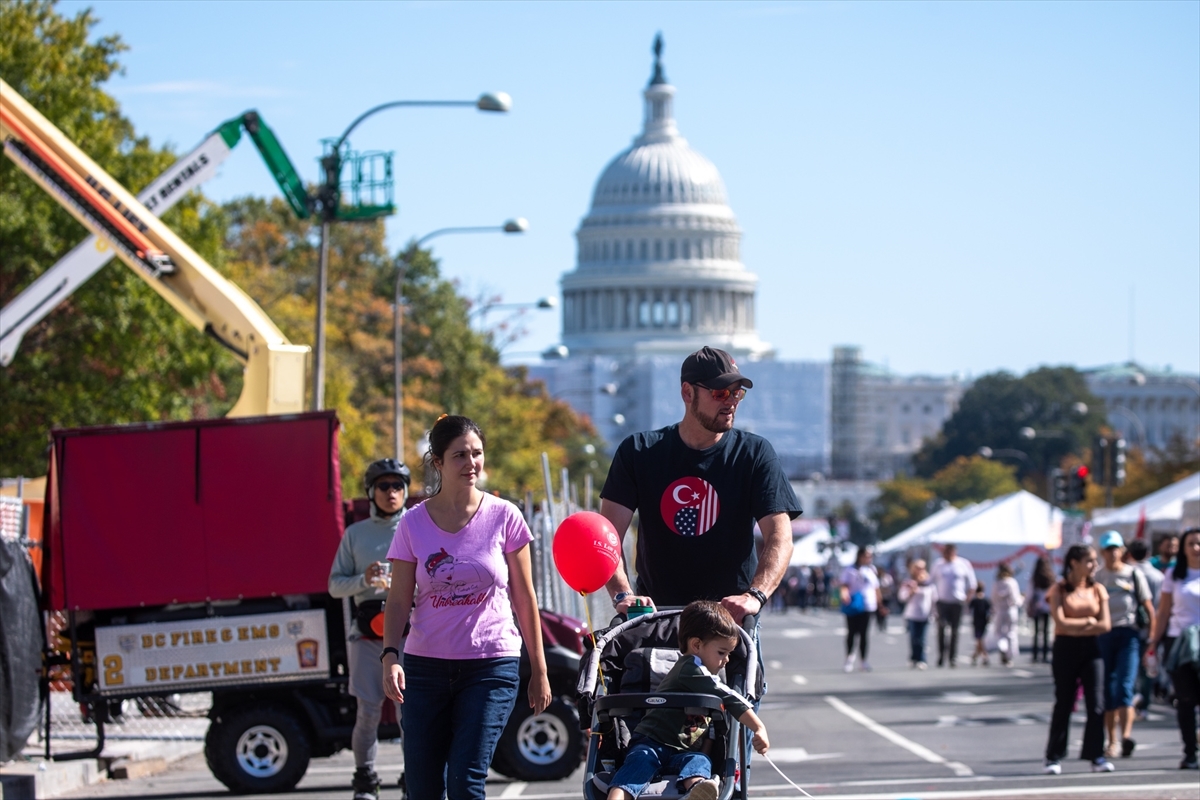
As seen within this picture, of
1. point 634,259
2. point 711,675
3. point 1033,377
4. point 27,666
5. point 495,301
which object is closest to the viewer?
point 711,675

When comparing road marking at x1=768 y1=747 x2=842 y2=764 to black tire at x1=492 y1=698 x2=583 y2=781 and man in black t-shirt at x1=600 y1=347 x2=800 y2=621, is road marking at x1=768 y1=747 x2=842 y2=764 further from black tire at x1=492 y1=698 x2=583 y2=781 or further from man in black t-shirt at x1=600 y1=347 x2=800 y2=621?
man in black t-shirt at x1=600 y1=347 x2=800 y2=621

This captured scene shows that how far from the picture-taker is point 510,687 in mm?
Result: 7781

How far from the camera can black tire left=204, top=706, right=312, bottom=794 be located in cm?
1267

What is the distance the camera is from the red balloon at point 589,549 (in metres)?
7.27

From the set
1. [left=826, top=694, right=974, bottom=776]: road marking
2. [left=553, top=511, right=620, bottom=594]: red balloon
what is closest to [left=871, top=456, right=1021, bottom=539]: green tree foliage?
[left=826, top=694, right=974, bottom=776]: road marking

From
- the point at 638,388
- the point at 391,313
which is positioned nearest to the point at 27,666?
the point at 391,313

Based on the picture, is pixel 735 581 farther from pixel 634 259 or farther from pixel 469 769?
pixel 634 259

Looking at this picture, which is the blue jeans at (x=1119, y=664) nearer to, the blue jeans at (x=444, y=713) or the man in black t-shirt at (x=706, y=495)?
the man in black t-shirt at (x=706, y=495)

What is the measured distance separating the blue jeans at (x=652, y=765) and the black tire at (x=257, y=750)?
20.2ft

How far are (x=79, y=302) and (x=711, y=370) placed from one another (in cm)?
2589

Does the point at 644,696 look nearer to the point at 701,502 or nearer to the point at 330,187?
the point at 701,502

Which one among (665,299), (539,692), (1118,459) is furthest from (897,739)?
(665,299)

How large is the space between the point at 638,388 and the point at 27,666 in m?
158

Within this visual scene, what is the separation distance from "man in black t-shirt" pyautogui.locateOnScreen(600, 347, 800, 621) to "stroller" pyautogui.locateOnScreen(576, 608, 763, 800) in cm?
13
